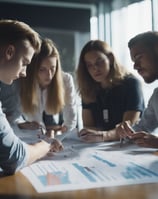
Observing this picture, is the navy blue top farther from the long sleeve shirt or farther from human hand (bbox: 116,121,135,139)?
human hand (bbox: 116,121,135,139)

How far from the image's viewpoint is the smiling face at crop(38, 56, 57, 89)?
1966 mm

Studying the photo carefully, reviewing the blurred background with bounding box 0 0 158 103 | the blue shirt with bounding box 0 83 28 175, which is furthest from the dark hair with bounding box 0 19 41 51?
the blurred background with bounding box 0 0 158 103

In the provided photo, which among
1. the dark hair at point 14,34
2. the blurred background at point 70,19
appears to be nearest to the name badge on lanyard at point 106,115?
the dark hair at point 14,34

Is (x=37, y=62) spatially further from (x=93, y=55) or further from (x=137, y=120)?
(x=137, y=120)

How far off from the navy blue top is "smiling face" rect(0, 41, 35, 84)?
33.7 inches

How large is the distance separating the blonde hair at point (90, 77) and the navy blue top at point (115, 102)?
4 centimetres

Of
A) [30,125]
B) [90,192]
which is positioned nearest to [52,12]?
[30,125]

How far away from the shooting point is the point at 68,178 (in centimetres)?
85

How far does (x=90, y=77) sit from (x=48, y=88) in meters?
0.27

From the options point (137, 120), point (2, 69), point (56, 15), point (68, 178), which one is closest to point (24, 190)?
point (68, 178)

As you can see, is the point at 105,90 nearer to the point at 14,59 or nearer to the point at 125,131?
the point at 125,131

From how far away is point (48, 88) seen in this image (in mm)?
2080

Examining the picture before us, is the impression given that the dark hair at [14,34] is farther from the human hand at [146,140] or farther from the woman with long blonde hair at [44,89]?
the woman with long blonde hair at [44,89]

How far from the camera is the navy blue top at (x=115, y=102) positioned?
6.20 feet
